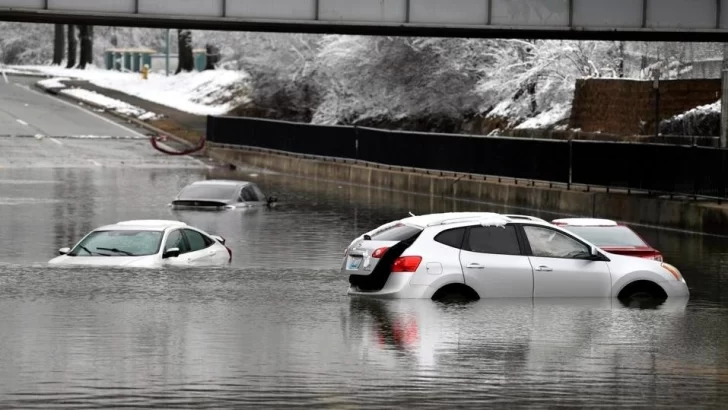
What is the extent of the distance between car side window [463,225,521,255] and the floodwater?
66 cm

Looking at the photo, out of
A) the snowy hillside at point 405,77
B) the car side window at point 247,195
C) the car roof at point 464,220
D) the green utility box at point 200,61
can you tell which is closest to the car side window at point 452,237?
the car roof at point 464,220

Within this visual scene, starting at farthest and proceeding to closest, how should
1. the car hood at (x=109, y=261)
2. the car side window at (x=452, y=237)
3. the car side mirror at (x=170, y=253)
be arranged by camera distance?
1. the car side mirror at (x=170, y=253)
2. the car hood at (x=109, y=261)
3. the car side window at (x=452, y=237)

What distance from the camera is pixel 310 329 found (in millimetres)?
16750

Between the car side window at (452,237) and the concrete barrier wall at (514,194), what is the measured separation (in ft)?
59.0

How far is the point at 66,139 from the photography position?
65938mm

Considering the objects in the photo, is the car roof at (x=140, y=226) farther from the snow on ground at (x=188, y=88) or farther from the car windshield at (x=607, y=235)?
the snow on ground at (x=188, y=88)

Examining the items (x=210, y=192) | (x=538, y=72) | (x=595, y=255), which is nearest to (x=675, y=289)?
(x=595, y=255)

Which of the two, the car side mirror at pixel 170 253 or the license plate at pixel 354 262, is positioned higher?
the license plate at pixel 354 262

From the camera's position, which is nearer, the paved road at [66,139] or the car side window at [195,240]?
the car side window at [195,240]

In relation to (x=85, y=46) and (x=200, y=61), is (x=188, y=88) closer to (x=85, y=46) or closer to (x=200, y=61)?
(x=85, y=46)

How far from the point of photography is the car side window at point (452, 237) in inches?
736

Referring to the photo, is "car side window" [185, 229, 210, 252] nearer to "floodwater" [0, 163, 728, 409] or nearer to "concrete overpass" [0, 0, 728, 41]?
"floodwater" [0, 163, 728, 409]

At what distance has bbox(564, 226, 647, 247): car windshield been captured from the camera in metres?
22.6

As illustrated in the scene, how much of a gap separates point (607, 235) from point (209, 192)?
769 inches
